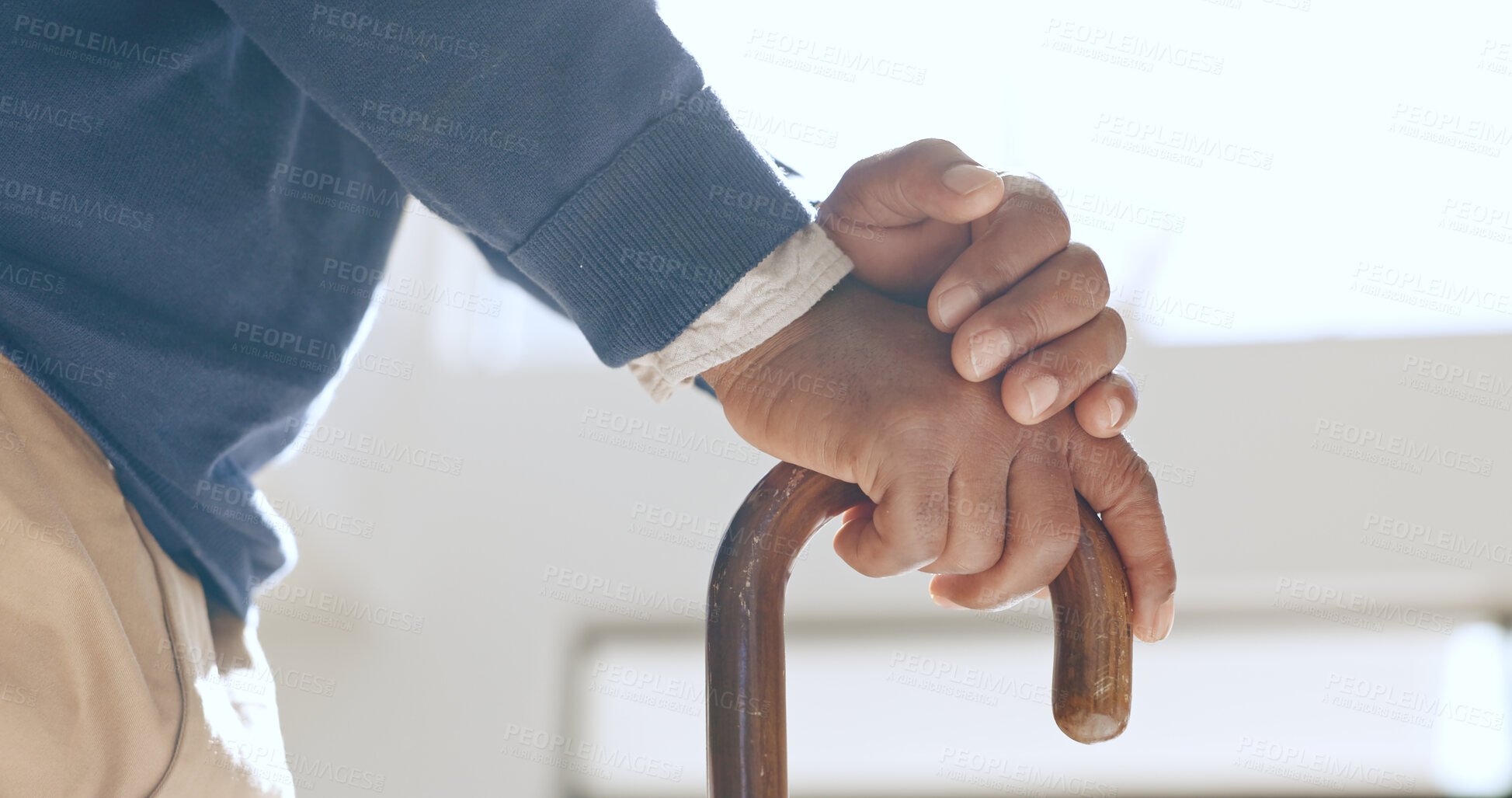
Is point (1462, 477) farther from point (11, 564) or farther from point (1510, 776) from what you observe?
point (11, 564)

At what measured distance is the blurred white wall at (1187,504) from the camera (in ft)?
7.61

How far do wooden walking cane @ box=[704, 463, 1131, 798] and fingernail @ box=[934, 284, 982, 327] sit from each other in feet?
0.40

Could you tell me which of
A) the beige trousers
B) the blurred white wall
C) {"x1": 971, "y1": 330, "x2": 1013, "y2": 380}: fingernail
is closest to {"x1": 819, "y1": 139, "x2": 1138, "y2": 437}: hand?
{"x1": 971, "y1": 330, "x2": 1013, "y2": 380}: fingernail

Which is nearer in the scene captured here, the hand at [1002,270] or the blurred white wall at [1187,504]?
the hand at [1002,270]

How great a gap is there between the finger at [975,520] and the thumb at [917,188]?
147 millimetres

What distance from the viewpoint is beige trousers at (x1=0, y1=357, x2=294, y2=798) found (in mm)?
456

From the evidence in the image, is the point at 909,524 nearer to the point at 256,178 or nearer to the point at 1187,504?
the point at 256,178

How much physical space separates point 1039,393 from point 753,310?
16cm

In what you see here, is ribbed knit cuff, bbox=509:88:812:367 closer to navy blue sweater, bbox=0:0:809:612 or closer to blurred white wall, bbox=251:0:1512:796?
navy blue sweater, bbox=0:0:809:612

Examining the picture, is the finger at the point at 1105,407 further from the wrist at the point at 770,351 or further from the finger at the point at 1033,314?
the wrist at the point at 770,351

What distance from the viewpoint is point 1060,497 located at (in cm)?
48

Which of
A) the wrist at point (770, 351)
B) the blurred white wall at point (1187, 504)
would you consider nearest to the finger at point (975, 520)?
the wrist at point (770, 351)

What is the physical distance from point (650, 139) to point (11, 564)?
1.23 ft

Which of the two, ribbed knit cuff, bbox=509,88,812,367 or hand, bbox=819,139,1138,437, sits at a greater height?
ribbed knit cuff, bbox=509,88,812,367
